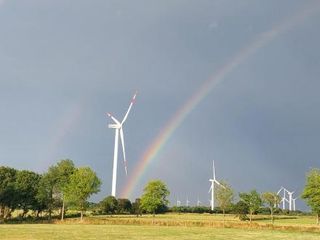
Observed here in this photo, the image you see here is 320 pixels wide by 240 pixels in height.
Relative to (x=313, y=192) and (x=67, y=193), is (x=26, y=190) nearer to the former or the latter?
(x=67, y=193)

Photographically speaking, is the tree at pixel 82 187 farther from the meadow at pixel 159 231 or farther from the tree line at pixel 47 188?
the meadow at pixel 159 231

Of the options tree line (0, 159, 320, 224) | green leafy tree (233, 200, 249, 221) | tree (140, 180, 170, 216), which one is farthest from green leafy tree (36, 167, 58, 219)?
green leafy tree (233, 200, 249, 221)

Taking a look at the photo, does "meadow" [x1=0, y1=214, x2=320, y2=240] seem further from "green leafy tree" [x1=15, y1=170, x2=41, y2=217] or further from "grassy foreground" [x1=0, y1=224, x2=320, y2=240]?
"green leafy tree" [x1=15, y1=170, x2=41, y2=217]

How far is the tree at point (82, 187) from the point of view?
126 metres

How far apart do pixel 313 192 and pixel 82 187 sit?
5728 centimetres

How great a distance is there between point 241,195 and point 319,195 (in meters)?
29.8

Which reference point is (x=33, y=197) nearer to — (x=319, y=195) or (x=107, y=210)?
(x=107, y=210)

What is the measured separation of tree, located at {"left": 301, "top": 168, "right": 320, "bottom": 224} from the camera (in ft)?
373

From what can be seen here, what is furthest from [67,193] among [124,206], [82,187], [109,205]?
[124,206]

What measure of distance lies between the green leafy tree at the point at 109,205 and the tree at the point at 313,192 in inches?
2757

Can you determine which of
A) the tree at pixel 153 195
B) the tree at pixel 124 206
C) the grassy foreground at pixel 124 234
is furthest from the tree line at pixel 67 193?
the grassy foreground at pixel 124 234

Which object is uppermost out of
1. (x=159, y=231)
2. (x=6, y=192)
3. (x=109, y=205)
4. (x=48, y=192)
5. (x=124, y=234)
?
(x=48, y=192)

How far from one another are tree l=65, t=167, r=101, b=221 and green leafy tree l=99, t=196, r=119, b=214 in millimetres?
35778

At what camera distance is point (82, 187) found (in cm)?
12644
